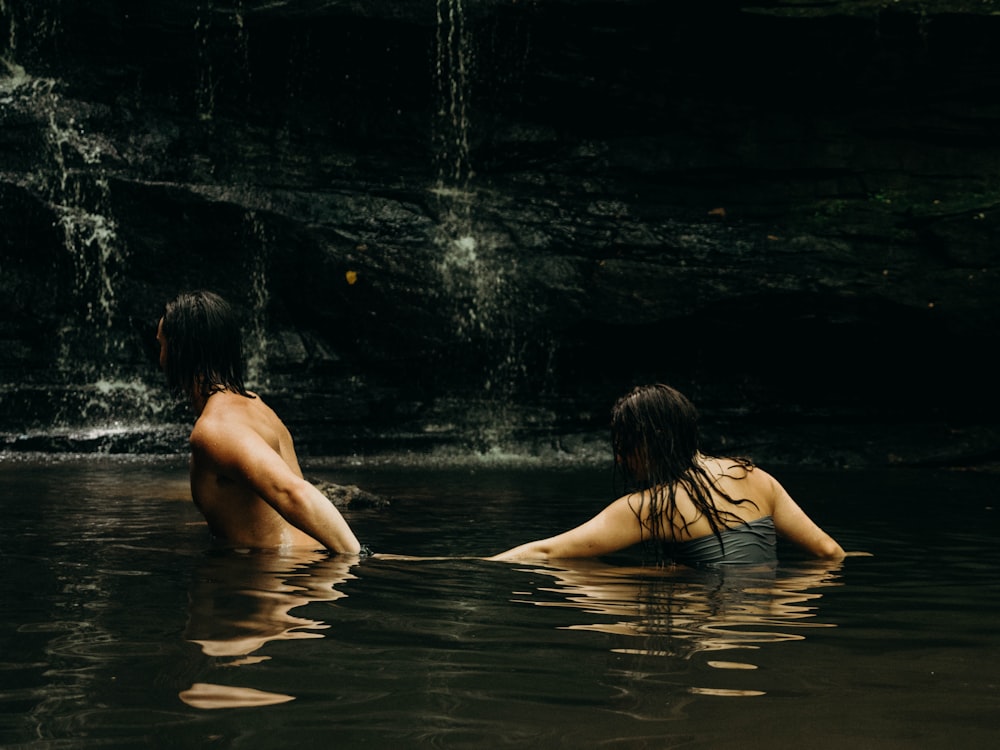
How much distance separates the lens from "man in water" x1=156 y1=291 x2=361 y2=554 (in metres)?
4.40

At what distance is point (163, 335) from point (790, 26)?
1418 centimetres

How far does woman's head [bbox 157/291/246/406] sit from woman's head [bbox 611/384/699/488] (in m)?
Answer: 1.72

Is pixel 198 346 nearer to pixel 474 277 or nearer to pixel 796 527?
pixel 796 527

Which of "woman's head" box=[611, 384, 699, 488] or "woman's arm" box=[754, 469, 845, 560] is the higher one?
"woman's head" box=[611, 384, 699, 488]

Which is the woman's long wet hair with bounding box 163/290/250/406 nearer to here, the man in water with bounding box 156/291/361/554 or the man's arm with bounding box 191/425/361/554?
the man in water with bounding box 156/291/361/554

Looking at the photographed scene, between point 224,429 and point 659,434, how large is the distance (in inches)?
73.7

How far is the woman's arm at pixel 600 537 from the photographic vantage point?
4.90m

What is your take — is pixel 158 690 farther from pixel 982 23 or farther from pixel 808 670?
pixel 982 23

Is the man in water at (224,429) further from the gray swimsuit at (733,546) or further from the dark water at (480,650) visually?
the gray swimsuit at (733,546)

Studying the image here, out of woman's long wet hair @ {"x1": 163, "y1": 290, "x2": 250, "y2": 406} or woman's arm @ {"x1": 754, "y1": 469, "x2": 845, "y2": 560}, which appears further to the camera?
woman's arm @ {"x1": 754, "y1": 469, "x2": 845, "y2": 560}

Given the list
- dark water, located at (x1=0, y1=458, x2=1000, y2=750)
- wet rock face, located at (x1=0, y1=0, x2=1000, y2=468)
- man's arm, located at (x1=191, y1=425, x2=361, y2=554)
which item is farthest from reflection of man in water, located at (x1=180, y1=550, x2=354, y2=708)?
wet rock face, located at (x1=0, y1=0, x2=1000, y2=468)

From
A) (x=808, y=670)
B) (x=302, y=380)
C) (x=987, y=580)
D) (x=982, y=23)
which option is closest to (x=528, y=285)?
(x=302, y=380)

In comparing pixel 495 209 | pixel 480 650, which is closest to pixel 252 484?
pixel 480 650

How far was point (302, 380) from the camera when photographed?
17.5 m
